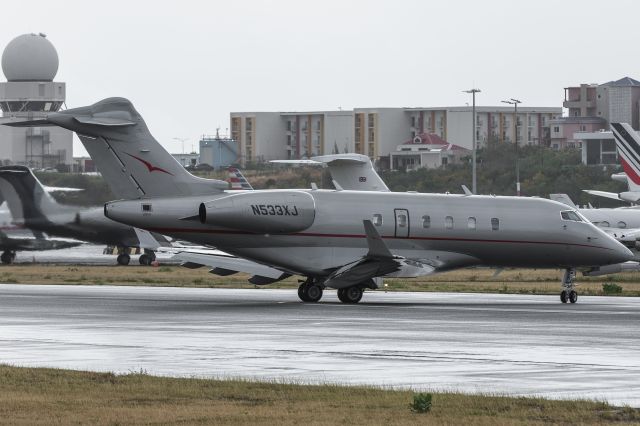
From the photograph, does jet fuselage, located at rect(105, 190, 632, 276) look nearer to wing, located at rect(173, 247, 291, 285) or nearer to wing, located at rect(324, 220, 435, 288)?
wing, located at rect(324, 220, 435, 288)

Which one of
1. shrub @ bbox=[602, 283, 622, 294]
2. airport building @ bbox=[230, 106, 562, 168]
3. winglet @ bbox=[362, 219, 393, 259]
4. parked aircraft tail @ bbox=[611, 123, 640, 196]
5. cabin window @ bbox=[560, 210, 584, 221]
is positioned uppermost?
airport building @ bbox=[230, 106, 562, 168]

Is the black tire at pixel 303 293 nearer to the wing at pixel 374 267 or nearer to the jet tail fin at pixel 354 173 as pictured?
the wing at pixel 374 267

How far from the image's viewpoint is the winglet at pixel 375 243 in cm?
4084

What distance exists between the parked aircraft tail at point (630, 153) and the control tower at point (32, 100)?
92136mm

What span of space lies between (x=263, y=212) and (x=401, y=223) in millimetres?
4496

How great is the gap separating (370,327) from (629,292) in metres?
22.3

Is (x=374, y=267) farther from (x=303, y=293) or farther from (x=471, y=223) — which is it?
(x=471, y=223)

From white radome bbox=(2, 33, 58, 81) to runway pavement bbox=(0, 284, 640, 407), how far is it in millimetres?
121402

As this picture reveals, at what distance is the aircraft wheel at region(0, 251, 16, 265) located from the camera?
306 ft

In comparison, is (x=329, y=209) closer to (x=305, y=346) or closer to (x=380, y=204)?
(x=380, y=204)

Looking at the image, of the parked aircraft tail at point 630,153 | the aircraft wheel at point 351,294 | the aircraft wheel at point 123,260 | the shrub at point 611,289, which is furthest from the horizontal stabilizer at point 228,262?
the aircraft wheel at point 123,260

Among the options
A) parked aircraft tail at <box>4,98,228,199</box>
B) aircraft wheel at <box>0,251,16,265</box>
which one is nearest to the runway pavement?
parked aircraft tail at <box>4,98,228,199</box>

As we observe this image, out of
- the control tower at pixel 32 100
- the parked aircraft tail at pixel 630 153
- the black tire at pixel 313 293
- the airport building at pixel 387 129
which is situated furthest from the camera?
the airport building at pixel 387 129

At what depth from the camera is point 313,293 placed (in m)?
43.9
